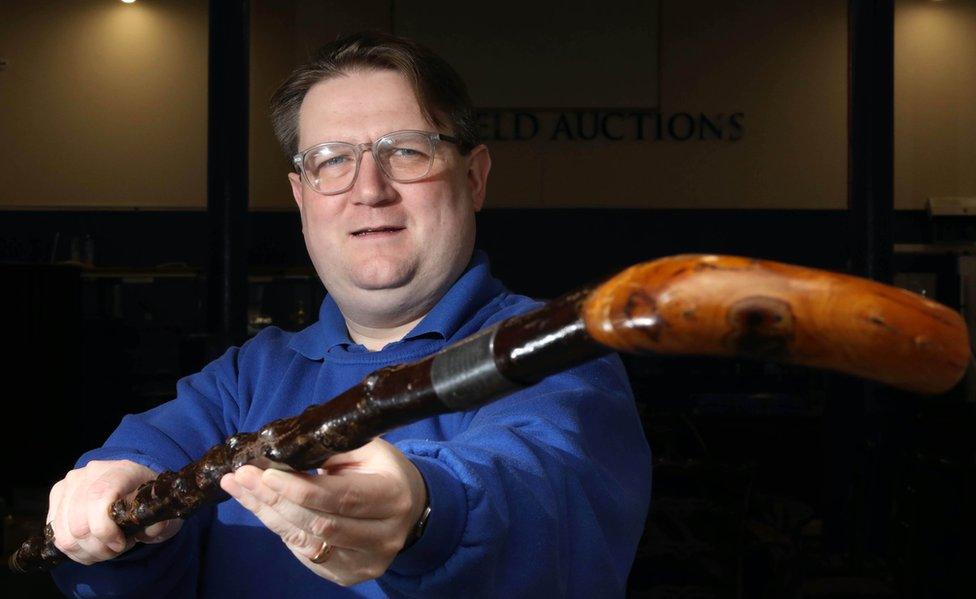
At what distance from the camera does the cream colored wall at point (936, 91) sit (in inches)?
312

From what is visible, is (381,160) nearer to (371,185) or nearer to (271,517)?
(371,185)

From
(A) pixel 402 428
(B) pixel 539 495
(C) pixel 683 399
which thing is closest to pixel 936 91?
(C) pixel 683 399

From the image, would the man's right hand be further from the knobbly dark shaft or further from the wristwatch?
the wristwatch

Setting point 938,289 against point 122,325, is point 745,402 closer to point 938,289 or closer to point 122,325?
point 938,289

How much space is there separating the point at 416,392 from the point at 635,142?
7457 millimetres

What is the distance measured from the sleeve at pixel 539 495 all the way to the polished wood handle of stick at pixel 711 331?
174 millimetres

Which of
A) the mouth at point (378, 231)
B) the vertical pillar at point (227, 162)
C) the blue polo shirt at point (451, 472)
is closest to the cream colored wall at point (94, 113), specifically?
the vertical pillar at point (227, 162)

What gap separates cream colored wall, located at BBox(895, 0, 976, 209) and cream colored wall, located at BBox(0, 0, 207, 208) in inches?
205

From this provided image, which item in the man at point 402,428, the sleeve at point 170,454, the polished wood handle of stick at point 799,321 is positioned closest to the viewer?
the polished wood handle of stick at point 799,321

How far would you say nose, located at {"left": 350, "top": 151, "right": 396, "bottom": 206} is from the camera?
49.6 inches

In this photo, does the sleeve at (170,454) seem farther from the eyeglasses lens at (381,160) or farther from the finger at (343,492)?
the finger at (343,492)

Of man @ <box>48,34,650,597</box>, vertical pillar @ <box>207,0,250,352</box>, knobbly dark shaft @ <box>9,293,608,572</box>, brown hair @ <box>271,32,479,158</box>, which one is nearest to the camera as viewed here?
knobbly dark shaft @ <box>9,293,608,572</box>

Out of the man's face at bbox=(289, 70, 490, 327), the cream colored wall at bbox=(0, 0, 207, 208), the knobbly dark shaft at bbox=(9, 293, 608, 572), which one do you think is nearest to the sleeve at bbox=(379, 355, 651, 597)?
the knobbly dark shaft at bbox=(9, 293, 608, 572)

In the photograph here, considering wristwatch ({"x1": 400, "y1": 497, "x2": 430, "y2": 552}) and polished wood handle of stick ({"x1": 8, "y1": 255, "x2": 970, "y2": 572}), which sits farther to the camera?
wristwatch ({"x1": 400, "y1": 497, "x2": 430, "y2": 552})
